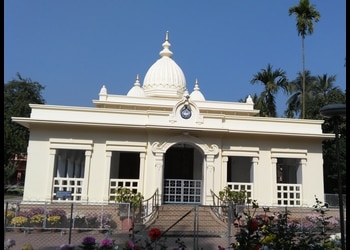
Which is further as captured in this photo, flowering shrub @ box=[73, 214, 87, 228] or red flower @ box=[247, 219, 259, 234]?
flowering shrub @ box=[73, 214, 87, 228]

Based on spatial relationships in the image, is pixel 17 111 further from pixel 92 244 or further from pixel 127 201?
pixel 92 244

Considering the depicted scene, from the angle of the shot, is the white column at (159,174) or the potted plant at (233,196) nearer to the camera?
the potted plant at (233,196)

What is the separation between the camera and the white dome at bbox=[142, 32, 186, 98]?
70.3 feet

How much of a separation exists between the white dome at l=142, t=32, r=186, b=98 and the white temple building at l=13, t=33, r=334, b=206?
17.8ft

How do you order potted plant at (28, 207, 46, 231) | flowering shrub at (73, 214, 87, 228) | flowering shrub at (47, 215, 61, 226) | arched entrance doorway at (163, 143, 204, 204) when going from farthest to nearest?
arched entrance doorway at (163, 143, 204, 204) → flowering shrub at (73, 214, 87, 228) → potted plant at (28, 207, 46, 231) → flowering shrub at (47, 215, 61, 226)

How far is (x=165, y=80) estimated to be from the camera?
2180 cm

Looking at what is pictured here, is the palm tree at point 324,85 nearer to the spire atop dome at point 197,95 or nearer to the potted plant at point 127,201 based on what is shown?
the spire atop dome at point 197,95

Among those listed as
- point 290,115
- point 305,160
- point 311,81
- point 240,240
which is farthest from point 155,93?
point 311,81

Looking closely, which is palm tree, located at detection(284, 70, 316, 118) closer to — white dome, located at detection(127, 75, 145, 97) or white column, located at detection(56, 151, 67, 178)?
white dome, located at detection(127, 75, 145, 97)

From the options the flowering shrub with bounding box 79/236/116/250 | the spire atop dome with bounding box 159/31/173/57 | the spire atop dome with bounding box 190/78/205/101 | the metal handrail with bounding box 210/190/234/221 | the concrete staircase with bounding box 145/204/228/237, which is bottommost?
the concrete staircase with bounding box 145/204/228/237

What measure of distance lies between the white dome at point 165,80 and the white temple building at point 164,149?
5423 millimetres

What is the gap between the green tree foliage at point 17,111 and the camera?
33750 mm

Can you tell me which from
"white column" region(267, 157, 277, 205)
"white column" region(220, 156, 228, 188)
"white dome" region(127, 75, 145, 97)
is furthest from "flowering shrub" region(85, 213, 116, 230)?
"white dome" region(127, 75, 145, 97)

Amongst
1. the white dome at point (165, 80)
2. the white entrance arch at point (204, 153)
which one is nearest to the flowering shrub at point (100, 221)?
the white entrance arch at point (204, 153)
